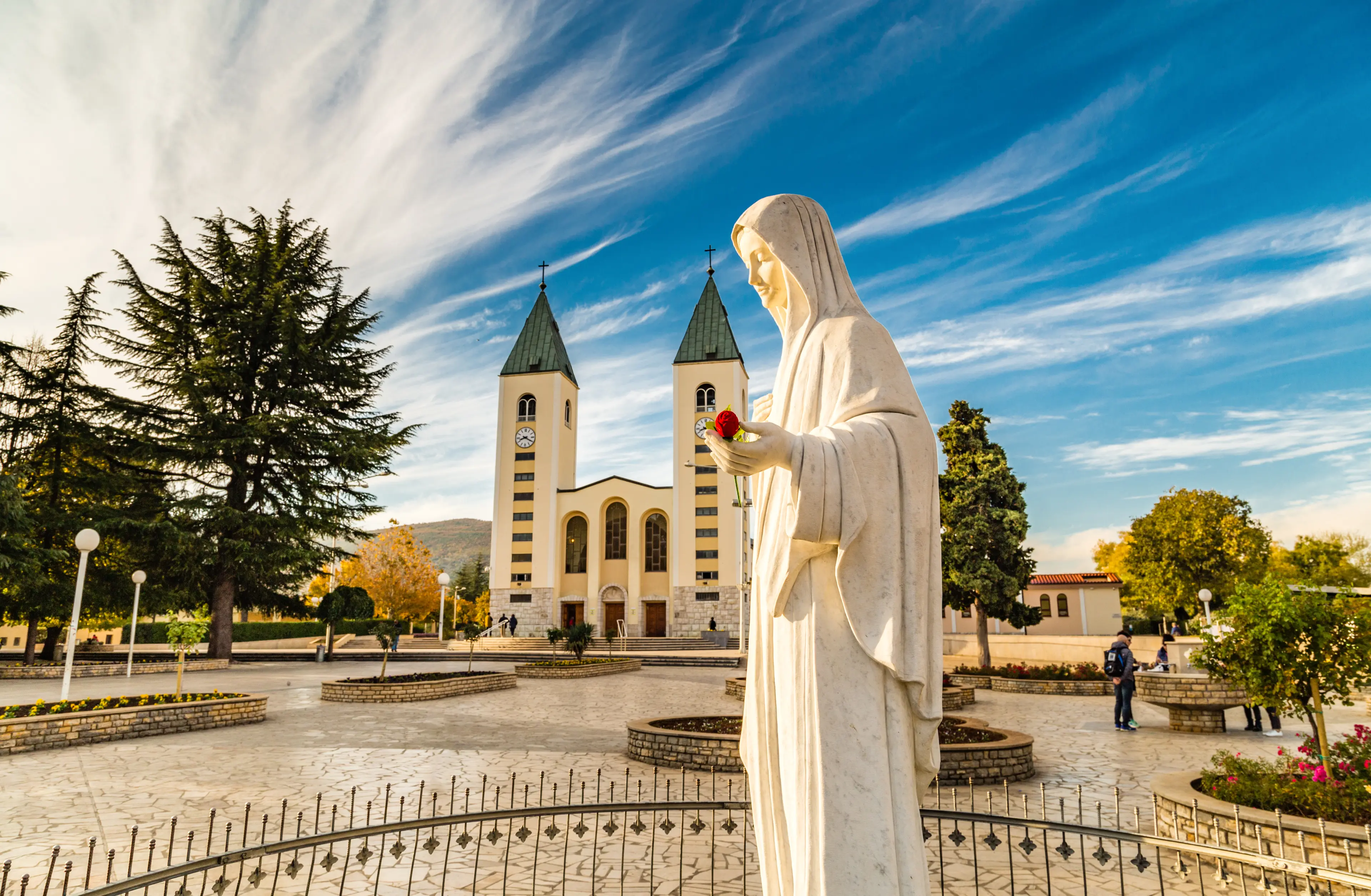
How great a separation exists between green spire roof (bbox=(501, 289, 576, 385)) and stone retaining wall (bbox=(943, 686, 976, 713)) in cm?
3625

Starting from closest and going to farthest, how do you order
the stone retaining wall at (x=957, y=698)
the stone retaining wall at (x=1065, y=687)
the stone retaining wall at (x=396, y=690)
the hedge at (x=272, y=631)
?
the stone retaining wall at (x=957, y=698) → the stone retaining wall at (x=396, y=690) → the stone retaining wall at (x=1065, y=687) → the hedge at (x=272, y=631)

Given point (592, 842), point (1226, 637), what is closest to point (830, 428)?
point (592, 842)

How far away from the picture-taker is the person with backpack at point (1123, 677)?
11.6 m

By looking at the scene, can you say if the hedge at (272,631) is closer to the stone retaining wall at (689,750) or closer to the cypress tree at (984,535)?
the cypress tree at (984,535)

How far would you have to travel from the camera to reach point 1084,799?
7094 millimetres

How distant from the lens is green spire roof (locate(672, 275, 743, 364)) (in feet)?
149

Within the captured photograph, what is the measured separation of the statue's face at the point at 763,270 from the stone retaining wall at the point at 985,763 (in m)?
6.76

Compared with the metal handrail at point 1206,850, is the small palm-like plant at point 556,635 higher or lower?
lower

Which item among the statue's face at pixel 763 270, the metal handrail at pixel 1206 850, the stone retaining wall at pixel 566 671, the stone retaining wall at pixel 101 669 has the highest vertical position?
the statue's face at pixel 763 270

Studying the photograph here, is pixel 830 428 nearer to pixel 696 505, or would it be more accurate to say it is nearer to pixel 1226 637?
pixel 1226 637

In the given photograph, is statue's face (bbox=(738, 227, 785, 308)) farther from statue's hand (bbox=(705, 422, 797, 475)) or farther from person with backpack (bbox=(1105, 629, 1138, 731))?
person with backpack (bbox=(1105, 629, 1138, 731))

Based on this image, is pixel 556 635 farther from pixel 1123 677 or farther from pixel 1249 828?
pixel 1249 828

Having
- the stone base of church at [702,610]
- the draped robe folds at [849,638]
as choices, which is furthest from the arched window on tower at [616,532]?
the draped robe folds at [849,638]

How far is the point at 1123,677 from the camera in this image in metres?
11.8
